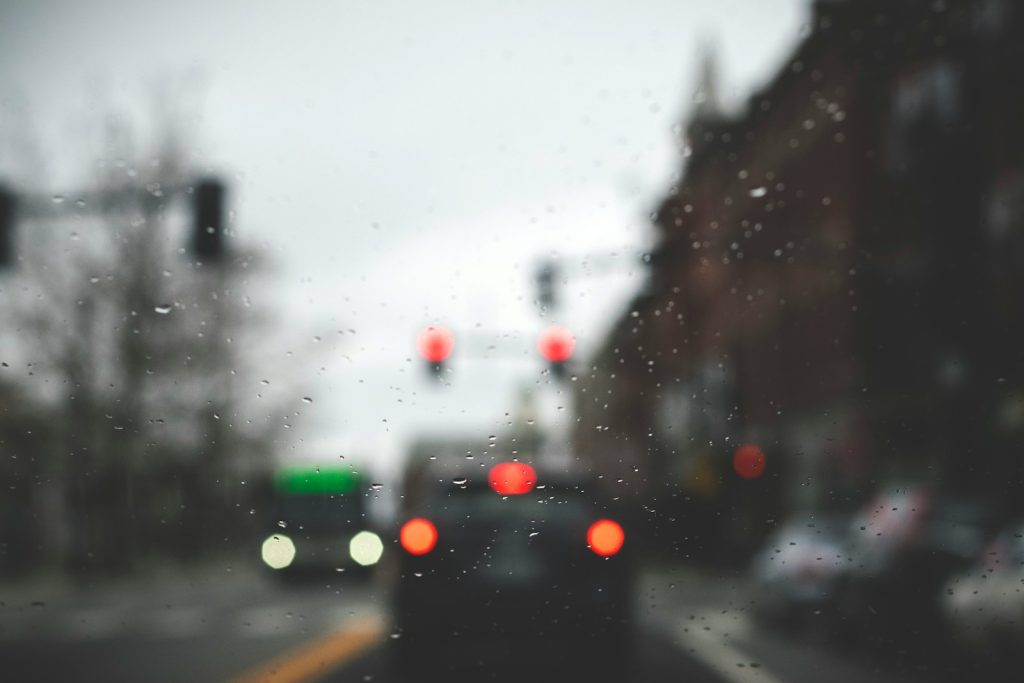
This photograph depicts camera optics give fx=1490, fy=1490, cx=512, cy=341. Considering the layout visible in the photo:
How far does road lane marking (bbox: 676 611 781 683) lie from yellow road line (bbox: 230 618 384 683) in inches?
112

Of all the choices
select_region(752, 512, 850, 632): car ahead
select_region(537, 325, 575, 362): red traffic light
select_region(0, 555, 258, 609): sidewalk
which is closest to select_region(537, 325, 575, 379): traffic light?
select_region(537, 325, 575, 362): red traffic light

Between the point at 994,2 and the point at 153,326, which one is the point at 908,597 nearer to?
the point at 153,326

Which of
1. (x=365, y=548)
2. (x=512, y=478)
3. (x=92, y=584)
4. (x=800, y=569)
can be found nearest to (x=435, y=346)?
(x=512, y=478)

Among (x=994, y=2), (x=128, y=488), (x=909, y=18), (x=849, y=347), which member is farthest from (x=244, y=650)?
(x=994, y=2)

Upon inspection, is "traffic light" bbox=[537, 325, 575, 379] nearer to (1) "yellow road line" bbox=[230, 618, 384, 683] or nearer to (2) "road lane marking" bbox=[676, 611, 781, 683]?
(2) "road lane marking" bbox=[676, 611, 781, 683]

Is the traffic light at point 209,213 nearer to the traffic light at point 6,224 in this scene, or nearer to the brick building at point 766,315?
the traffic light at point 6,224

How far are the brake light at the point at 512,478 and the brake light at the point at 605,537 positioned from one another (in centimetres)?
46

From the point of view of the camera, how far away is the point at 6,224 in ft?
27.9

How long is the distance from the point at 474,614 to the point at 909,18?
5.18 meters

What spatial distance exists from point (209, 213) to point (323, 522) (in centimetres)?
165

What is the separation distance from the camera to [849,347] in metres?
9.58

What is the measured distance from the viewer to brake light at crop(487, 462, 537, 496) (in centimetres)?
698

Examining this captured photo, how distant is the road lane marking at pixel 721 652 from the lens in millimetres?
9805

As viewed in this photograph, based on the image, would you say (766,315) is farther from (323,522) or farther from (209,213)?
(209,213)
